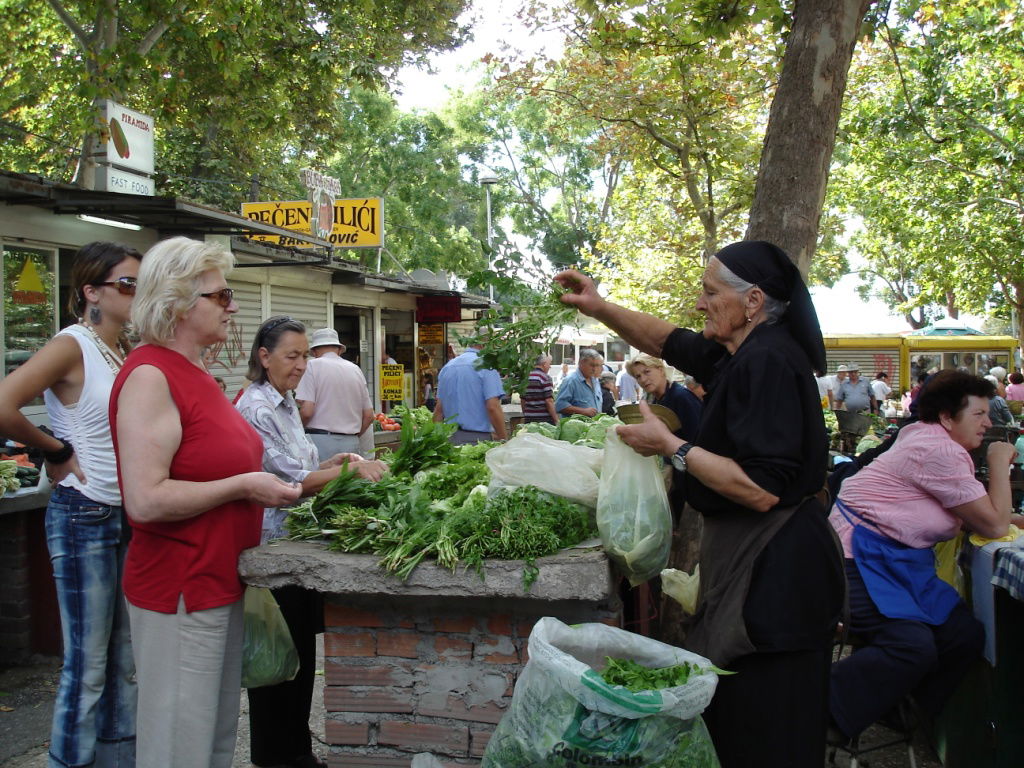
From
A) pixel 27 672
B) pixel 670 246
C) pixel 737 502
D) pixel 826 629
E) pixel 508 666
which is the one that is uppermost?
pixel 670 246

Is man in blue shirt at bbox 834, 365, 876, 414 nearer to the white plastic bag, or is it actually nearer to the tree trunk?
the tree trunk

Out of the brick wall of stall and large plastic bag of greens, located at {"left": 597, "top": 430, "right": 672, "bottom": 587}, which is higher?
large plastic bag of greens, located at {"left": 597, "top": 430, "right": 672, "bottom": 587}

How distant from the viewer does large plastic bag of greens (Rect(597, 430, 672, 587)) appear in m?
2.93

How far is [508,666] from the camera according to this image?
3.06 metres

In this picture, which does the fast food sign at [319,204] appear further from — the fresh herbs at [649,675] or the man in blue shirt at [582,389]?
the fresh herbs at [649,675]

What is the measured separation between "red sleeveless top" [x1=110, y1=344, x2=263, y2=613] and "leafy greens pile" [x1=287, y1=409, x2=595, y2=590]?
51 cm

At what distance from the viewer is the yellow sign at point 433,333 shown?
21.7 metres

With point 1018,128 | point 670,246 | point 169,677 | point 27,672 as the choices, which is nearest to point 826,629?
point 169,677

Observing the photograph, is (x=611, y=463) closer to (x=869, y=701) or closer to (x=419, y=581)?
(x=419, y=581)

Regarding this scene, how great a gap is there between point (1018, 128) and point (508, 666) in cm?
1406

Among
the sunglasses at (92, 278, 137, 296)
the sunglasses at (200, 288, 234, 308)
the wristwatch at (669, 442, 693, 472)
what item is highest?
the sunglasses at (92, 278, 137, 296)

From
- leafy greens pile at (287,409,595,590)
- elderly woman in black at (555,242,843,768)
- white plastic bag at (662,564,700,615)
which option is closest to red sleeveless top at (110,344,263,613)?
leafy greens pile at (287,409,595,590)

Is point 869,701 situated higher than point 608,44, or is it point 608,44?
point 608,44

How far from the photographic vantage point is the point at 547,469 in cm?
331
